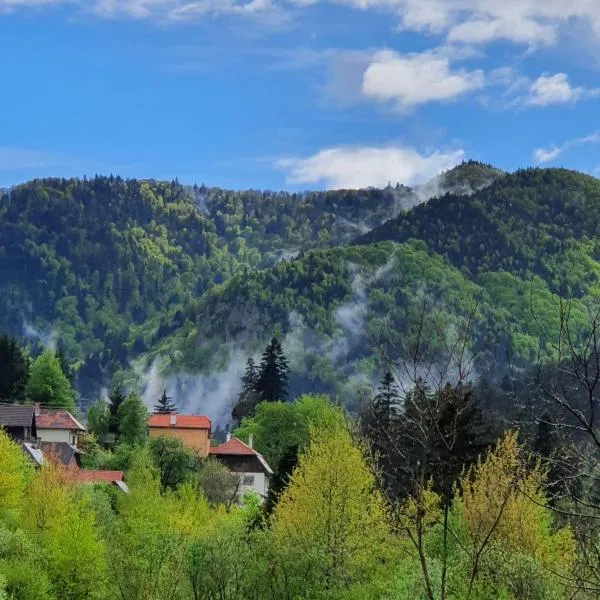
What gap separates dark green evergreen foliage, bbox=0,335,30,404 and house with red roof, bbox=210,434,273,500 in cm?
1911

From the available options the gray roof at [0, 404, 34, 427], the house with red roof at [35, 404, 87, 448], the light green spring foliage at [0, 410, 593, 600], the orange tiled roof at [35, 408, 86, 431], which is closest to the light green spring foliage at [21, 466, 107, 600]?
the light green spring foliage at [0, 410, 593, 600]

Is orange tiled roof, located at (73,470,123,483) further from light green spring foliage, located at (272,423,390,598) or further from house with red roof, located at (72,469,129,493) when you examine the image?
light green spring foliage, located at (272,423,390,598)

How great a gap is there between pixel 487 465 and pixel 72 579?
16.8 meters

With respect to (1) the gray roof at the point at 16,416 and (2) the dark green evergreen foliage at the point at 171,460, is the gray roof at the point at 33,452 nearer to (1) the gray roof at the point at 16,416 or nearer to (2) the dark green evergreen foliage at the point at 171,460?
(1) the gray roof at the point at 16,416

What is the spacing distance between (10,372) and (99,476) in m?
21.5

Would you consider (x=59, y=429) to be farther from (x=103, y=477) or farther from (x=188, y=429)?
(x=188, y=429)

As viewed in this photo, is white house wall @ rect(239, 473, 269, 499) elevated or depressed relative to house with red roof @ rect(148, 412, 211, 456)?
depressed

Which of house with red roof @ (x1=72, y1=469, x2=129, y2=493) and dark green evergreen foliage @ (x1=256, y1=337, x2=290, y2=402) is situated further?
dark green evergreen foliage @ (x1=256, y1=337, x2=290, y2=402)

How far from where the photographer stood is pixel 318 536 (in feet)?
109

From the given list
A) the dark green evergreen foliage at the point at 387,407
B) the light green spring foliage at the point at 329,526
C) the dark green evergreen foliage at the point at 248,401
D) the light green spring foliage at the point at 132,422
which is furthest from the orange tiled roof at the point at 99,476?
the dark green evergreen foliage at the point at 248,401

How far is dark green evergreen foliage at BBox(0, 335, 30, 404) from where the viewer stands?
88.5 metres

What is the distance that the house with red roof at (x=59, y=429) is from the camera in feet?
276

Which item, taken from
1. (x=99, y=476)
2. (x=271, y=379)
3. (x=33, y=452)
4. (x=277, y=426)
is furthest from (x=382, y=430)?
(x=271, y=379)

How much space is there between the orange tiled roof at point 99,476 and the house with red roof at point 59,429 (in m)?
11.0
